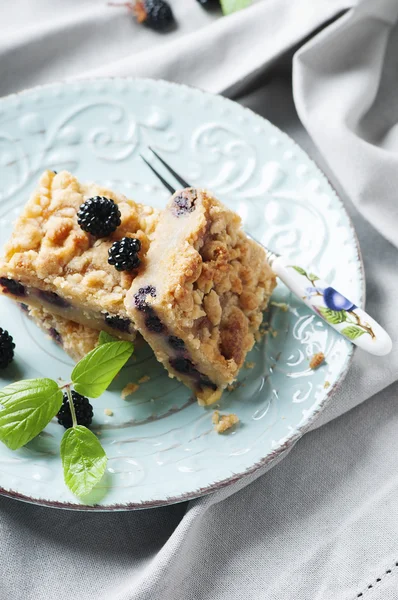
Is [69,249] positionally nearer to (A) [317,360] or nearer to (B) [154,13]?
(A) [317,360]

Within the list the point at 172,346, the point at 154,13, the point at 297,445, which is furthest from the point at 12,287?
the point at 154,13

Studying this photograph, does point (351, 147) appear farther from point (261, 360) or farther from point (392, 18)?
point (261, 360)

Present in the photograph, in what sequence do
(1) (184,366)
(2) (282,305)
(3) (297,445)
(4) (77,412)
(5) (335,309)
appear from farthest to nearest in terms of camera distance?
(2) (282,305)
(3) (297,445)
(5) (335,309)
(1) (184,366)
(4) (77,412)

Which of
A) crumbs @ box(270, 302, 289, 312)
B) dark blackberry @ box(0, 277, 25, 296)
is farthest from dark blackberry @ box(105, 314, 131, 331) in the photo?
crumbs @ box(270, 302, 289, 312)

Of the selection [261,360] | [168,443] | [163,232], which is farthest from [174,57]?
[168,443]

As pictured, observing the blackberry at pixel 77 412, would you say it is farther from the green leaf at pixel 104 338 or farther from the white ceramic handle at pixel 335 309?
the white ceramic handle at pixel 335 309
